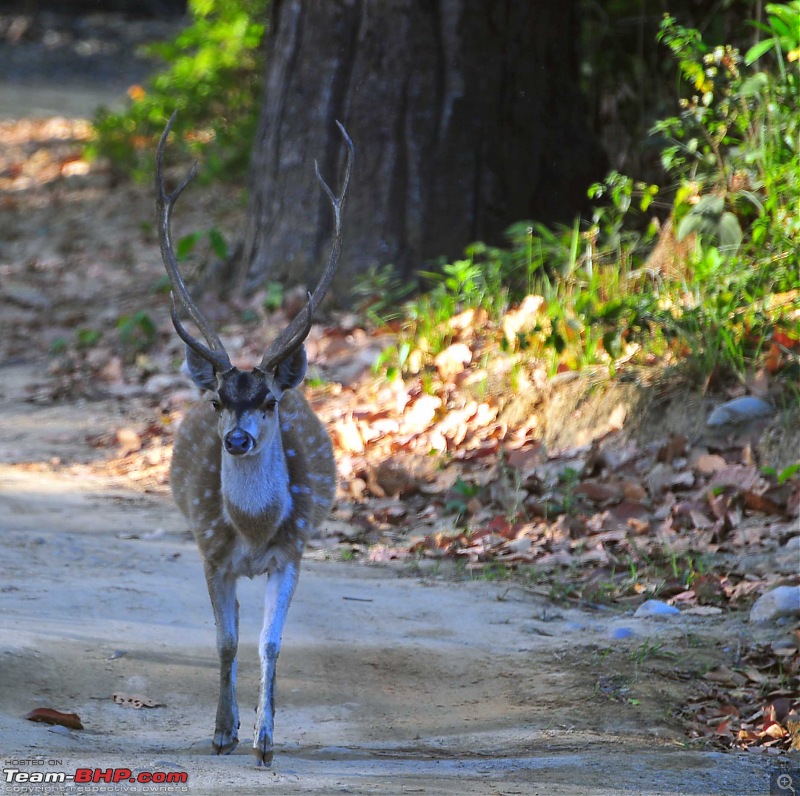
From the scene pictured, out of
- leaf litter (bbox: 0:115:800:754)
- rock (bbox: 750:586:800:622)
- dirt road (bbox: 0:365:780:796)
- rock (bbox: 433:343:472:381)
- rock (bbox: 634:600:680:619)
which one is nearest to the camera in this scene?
dirt road (bbox: 0:365:780:796)

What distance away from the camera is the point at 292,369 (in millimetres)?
5109

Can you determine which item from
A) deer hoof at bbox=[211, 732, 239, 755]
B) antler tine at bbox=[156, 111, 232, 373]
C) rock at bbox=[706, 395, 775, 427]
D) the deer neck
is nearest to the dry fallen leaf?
deer hoof at bbox=[211, 732, 239, 755]

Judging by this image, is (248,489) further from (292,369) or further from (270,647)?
(270,647)

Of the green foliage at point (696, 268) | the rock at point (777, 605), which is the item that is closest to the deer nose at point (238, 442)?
the rock at point (777, 605)

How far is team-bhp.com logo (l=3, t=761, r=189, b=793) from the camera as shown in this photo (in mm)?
3795

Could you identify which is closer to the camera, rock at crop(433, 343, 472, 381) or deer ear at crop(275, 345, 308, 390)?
deer ear at crop(275, 345, 308, 390)

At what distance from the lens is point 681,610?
240 inches

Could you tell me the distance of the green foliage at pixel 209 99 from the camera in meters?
13.8

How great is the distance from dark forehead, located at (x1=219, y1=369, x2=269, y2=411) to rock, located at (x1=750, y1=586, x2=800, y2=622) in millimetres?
2515

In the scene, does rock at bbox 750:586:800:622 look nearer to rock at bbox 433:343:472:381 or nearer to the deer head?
the deer head

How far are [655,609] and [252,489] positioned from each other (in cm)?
214

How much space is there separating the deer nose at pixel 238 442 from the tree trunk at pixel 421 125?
5.48 meters

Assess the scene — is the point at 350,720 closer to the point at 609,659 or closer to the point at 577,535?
the point at 609,659

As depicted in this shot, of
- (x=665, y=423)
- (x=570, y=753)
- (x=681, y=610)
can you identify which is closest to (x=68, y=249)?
(x=665, y=423)
